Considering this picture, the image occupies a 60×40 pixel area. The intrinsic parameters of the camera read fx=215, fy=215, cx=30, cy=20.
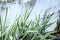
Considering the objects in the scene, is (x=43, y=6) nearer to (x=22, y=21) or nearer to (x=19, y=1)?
(x=19, y=1)

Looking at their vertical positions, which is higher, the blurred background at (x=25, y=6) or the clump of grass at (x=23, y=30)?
the blurred background at (x=25, y=6)

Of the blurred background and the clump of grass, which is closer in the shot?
the clump of grass

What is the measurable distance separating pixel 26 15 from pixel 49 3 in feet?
3.21

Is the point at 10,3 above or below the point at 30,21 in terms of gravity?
above

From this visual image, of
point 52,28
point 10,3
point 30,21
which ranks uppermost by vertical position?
point 10,3

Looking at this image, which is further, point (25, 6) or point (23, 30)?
point (25, 6)

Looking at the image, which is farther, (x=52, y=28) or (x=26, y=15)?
(x=52, y=28)

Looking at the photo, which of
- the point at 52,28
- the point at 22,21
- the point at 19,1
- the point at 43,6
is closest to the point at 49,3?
the point at 43,6

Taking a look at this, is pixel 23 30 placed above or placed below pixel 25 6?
below

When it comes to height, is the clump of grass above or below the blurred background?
below

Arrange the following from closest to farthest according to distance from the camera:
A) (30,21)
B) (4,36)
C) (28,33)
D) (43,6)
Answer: (4,36) < (28,33) < (30,21) < (43,6)

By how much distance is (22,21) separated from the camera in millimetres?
3498

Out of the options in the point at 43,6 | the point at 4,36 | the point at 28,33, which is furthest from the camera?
the point at 43,6

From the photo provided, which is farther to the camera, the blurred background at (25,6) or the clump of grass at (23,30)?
the blurred background at (25,6)
